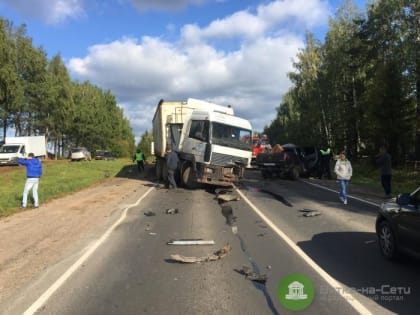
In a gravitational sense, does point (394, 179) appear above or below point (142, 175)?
above

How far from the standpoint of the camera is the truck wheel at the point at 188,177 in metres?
19.0

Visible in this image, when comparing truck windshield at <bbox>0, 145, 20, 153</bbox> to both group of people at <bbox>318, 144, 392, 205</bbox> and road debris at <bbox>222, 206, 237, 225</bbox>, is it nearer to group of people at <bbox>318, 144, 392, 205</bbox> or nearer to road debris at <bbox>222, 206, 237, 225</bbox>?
road debris at <bbox>222, 206, 237, 225</bbox>

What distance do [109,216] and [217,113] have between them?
25.2 ft

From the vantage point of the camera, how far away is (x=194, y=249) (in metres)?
8.00

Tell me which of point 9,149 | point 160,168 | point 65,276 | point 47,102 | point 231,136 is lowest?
point 65,276

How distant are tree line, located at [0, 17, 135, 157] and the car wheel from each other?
45.9 metres

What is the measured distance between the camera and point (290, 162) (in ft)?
77.9

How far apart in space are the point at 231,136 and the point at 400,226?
39.2 feet

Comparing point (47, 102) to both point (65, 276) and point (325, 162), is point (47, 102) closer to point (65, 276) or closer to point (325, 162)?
point (325, 162)

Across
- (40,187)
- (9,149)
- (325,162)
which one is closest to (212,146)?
(40,187)

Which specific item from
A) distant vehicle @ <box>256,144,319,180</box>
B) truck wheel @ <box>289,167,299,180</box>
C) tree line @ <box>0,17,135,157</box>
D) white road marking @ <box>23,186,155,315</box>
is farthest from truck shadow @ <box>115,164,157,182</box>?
tree line @ <box>0,17,135,157</box>

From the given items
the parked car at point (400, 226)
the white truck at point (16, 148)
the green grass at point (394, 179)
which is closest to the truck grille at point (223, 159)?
the green grass at point (394, 179)

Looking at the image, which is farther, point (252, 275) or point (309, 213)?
point (309, 213)

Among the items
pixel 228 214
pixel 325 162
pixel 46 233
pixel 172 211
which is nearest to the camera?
pixel 46 233
